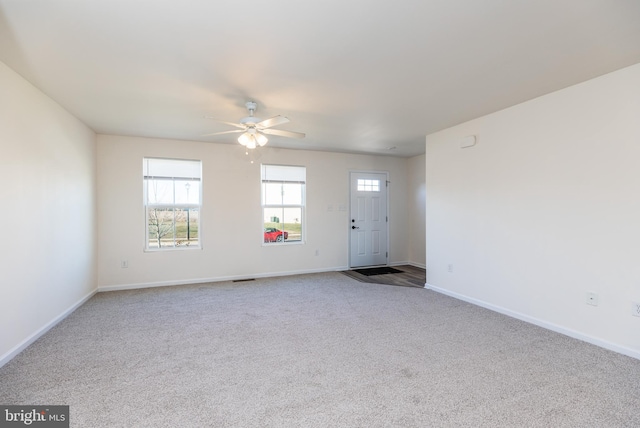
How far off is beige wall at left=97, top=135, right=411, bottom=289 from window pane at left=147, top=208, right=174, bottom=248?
5.9 inches

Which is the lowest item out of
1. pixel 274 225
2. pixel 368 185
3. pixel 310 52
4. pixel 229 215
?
pixel 274 225

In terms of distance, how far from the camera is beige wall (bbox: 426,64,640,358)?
2656 millimetres

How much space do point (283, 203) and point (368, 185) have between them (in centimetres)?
195

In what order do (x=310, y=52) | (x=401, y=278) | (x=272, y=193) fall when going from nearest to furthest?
(x=310, y=52) < (x=401, y=278) < (x=272, y=193)

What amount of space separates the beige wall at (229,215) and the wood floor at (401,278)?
2.05ft

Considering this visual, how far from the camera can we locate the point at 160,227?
5109 mm

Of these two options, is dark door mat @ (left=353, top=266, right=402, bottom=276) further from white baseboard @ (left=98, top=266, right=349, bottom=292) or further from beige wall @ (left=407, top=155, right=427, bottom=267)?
beige wall @ (left=407, top=155, right=427, bottom=267)

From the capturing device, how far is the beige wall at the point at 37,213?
2.55 metres

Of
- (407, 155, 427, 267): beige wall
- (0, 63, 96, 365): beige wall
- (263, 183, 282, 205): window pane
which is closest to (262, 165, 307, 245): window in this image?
(263, 183, 282, 205): window pane

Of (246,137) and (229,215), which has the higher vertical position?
(246,137)

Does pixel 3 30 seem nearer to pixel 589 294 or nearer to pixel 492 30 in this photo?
pixel 492 30

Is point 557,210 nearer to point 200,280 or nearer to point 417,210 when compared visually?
point 417,210

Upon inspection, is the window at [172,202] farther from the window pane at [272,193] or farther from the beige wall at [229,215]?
the window pane at [272,193]

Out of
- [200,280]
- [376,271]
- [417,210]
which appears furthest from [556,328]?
[200,280]
